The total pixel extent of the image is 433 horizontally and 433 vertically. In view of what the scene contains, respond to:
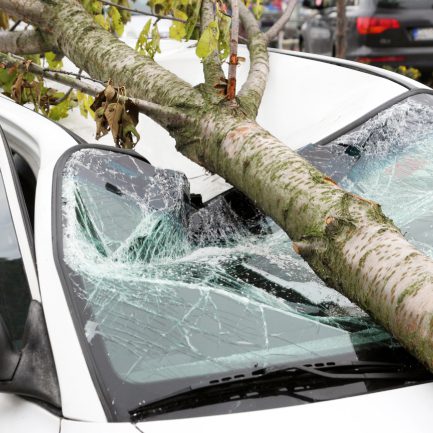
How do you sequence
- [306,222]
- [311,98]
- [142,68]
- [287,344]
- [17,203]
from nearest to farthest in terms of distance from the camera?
[287,344], [17,203], [306,222], [142,68], [311,98]

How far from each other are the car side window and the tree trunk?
0.80 meters

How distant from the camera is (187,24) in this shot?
12.7ft

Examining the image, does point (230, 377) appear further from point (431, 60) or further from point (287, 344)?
point (431, 60)

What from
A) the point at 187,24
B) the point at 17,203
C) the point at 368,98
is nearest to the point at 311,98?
the point at 368,98

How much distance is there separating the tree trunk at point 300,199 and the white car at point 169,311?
10cm

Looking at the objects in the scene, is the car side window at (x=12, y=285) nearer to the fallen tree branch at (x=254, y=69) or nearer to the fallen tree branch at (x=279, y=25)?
the fallen tree branch at (x=254, y=69)

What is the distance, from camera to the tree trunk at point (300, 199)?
7.73 ft

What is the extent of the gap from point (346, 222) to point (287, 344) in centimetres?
47

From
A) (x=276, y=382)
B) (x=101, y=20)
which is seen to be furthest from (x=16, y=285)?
(x=101, y=20)

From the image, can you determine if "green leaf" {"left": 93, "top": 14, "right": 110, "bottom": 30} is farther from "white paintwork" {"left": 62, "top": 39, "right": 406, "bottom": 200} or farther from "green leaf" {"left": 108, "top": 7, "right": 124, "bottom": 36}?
"white paintwork" {"left": 62, "top": 39, "right": 406, "bottom": 200}

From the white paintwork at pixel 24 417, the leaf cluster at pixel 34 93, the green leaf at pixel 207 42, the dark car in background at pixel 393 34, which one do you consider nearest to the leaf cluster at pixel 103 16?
the leaf cluster at pixel 34 93

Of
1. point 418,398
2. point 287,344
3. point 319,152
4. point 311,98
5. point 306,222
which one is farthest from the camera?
point 311,98

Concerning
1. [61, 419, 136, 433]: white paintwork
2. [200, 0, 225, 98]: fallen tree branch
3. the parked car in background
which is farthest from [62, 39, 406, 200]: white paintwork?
the parked car in background

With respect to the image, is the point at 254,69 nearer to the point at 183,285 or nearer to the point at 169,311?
the point at 183,285
